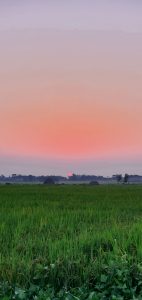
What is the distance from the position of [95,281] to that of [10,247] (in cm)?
213

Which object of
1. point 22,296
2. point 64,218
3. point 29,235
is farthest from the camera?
point 64,218

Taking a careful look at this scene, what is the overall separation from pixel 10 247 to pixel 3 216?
422cm

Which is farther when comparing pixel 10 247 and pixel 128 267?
pixel 10 247

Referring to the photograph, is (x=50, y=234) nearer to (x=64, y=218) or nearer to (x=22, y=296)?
(x=64, y=218)

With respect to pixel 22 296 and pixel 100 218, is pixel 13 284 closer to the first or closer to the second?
pixel 22 296

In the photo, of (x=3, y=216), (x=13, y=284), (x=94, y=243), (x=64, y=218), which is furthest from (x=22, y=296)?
(x=3, y=216)

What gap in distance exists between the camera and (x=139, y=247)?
5820mm

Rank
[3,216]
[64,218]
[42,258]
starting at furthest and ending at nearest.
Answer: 1. [3,216]
2. [64,218]
3. [42,258]

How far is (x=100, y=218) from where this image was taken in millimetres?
10742

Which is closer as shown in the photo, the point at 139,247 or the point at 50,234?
the point at 139,247

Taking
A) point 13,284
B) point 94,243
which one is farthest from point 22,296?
point 94,243

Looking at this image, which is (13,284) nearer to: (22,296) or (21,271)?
(21,271)

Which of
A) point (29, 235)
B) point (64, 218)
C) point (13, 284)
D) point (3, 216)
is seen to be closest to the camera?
point (13, 284)

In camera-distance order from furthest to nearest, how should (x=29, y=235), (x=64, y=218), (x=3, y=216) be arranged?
1. (x=3, y=216)
2. (x=64, y=218)
3. (x=29, y=235)
